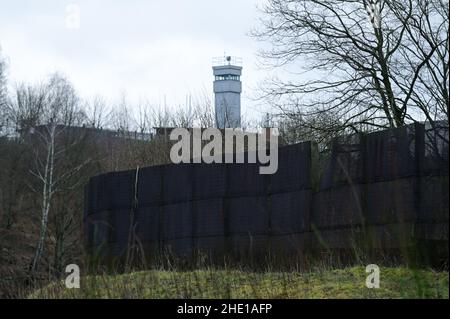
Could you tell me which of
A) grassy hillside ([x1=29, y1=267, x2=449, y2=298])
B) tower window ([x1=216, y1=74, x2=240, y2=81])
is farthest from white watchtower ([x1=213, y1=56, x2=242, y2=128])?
grassy hillside ([x1=29, y1=267, x2=449, y2=298])

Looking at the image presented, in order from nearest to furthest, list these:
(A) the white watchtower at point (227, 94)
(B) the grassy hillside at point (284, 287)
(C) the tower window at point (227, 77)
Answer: (B) the grassy hillside at point (284, 287), (A) the white watchtower at point (227, 94), (C) the tower window at point (227, 77)

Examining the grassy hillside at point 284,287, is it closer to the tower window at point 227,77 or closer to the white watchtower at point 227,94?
the white watchtower at point 227,94

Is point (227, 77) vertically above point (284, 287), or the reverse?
point (227, 77)

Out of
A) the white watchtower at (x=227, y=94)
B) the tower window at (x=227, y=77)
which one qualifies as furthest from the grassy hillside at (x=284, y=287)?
the tower window at (x=227, y=77)

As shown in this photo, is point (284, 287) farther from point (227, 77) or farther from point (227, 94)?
point (227, 77)

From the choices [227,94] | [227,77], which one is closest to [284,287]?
[227,94]

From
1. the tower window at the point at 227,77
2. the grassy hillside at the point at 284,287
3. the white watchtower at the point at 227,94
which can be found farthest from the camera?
the tower window at the point at 227,77

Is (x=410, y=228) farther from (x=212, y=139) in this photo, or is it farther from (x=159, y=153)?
Result: (x=159, y=153)

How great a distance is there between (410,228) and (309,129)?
Result: 1086cm

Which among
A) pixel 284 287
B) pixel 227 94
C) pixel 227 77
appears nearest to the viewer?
pixel 284 287

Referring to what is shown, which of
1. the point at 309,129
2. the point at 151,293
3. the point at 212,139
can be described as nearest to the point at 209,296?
the point at 151,293

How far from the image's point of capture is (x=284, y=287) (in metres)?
7.73

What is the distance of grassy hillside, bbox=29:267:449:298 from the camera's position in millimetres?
7160

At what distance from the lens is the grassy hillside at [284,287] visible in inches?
282
